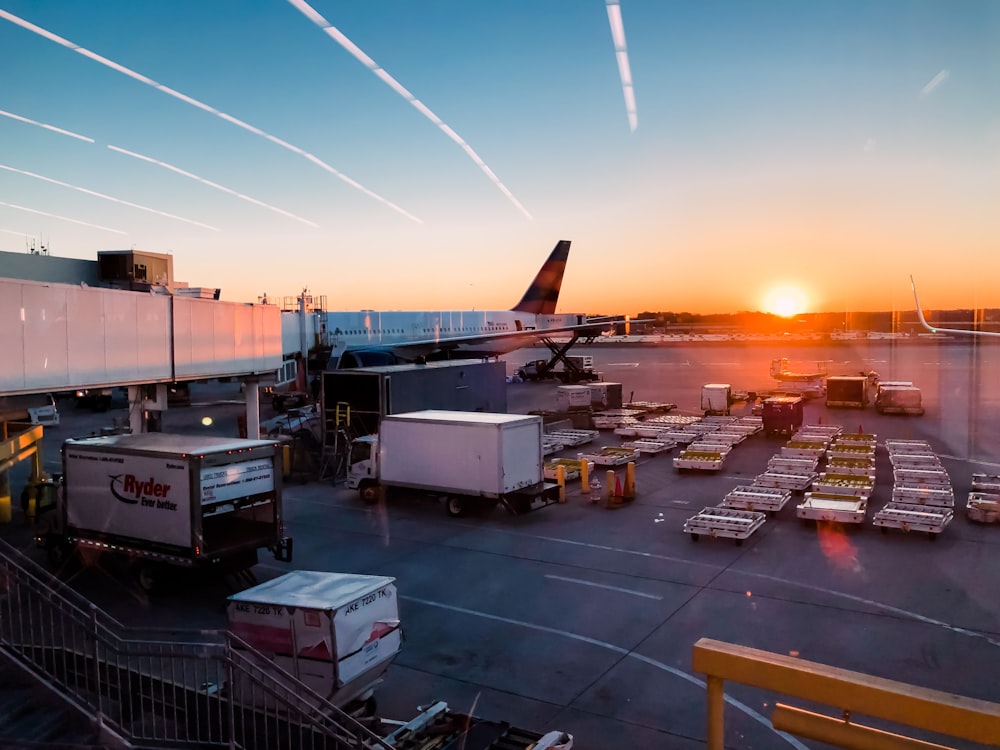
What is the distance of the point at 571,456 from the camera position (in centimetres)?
3362

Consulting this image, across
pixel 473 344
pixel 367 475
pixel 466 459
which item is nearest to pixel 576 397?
pixel 473 344

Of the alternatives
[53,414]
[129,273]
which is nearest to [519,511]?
[129,273]

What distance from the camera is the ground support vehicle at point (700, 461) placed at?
2880cm

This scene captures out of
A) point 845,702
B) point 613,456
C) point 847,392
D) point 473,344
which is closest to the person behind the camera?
point 845,702

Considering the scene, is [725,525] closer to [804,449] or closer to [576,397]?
[804,449]

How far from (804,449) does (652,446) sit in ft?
20.6

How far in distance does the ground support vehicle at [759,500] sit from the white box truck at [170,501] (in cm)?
1300

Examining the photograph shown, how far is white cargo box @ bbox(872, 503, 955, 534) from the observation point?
19.7 metres

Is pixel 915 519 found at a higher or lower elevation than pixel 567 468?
higher

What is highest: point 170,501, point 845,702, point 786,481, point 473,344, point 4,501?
point 473,344

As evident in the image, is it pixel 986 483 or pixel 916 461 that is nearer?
pixel 986 483

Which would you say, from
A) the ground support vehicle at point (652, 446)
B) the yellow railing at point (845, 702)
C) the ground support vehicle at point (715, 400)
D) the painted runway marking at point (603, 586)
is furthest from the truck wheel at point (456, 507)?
the ground support vehicle at point (715, 400)

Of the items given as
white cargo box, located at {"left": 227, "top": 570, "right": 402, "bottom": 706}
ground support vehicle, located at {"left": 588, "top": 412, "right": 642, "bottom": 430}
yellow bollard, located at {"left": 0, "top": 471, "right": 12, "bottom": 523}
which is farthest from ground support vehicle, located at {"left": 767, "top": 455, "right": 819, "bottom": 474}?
yellow bollard, located at {"left": 0, "top": 471, "right": 12, "bottom": 523}

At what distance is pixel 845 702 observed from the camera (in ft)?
16.5
